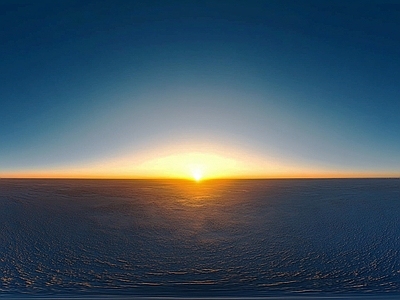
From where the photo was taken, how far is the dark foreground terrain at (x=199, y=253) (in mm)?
3660

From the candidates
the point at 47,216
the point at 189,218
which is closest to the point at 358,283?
the point at 189,218

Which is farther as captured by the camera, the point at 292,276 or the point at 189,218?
the point at 189,218

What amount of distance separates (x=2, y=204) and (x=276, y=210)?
28.1ft

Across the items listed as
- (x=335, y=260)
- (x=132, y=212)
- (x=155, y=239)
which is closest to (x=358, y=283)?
(x=335, y=260)

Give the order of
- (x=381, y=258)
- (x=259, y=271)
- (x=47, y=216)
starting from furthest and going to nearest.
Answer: (x=47, y=216), (x=381, y=258), (x=259, y=271)

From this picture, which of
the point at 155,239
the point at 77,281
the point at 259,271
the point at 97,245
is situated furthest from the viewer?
the point at 155,239

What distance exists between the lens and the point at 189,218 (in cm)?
735

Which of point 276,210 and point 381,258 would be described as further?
point 276,210

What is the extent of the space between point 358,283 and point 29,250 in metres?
5.28

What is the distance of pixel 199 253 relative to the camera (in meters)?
4.86

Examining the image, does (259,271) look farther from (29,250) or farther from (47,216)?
(47,216)

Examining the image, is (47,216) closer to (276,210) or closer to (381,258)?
(276,210)

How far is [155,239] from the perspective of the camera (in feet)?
18.4

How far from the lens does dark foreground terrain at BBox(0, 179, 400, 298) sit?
12.0ft
